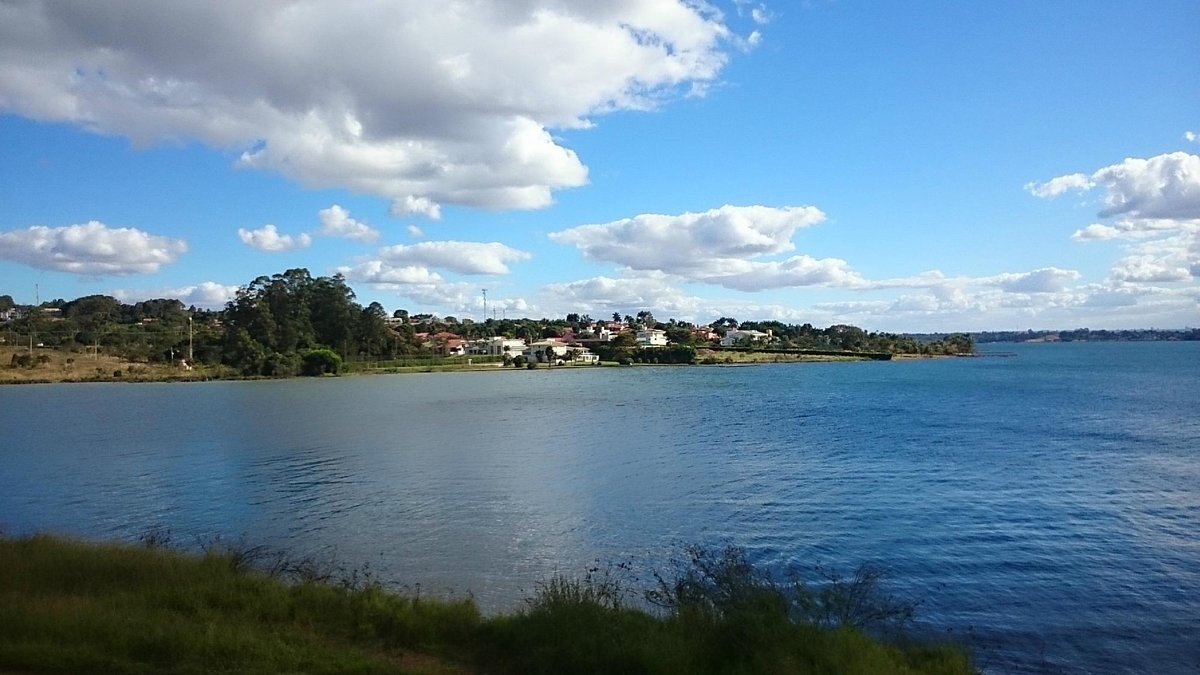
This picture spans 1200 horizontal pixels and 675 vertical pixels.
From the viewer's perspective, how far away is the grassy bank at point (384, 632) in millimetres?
8805

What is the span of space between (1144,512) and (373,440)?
33.7 metres

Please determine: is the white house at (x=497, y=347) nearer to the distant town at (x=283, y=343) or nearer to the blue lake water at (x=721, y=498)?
the distant town at (x=283, y=343)

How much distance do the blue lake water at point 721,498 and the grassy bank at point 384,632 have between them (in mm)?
3486

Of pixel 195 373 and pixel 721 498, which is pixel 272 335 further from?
pixel 721 498

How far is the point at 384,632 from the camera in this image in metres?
10.5

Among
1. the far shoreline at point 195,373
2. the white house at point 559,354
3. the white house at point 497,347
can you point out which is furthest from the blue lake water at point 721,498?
the white house at point 497,347

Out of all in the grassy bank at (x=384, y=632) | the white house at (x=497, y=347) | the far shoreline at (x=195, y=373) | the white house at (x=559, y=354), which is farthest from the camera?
the white house at (x=497, y=347)

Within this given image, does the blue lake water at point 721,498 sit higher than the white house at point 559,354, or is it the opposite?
the white house at point 559,354

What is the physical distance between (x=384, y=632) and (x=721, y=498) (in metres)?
16.0

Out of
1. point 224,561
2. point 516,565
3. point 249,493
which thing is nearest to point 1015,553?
point 516,565

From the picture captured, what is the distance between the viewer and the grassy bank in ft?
28.9

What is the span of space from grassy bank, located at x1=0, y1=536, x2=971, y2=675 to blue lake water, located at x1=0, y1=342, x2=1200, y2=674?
11.4 ft

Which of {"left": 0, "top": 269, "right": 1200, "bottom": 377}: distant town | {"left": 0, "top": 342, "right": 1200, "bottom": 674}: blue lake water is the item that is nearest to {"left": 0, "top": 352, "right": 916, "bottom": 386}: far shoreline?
{"left": 0, "top": 269, "right": 1200, "bottom": 377}: distant town

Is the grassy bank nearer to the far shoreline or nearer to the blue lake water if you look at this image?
the blue lake water
